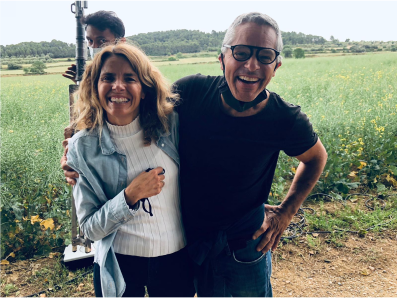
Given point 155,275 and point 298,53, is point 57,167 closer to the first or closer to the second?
point 155,275

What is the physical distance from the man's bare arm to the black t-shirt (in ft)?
0.47

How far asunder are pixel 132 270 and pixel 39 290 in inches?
64.3

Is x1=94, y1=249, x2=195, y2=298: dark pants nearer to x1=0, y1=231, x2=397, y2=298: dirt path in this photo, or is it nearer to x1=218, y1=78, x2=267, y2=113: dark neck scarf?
x1=218, y1=78, x2=267, y2=113: dark neck scarf

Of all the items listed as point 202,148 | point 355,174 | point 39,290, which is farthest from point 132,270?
point 355,174

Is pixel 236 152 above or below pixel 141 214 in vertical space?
above

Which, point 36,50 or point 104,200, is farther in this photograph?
point 36,50

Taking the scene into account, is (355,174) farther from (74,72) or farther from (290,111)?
(74,72)

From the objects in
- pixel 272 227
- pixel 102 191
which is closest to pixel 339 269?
pixel 272 227

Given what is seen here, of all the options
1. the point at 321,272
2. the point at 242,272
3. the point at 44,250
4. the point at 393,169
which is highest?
the point at 242,272

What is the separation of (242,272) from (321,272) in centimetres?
158

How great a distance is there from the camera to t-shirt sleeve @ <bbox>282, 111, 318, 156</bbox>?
1.49 metres

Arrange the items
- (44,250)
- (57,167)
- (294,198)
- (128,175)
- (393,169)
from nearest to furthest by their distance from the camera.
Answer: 1. (128,175)
2. (294,198)
3. (44,250)
4. (57,167)
5. (393,169)

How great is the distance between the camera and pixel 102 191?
4.46ft

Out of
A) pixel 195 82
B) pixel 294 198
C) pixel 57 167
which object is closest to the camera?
pixel 195 82
